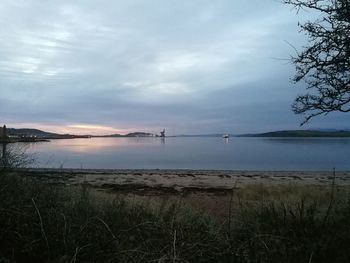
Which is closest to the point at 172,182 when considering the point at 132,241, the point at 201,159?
the point at 132,241

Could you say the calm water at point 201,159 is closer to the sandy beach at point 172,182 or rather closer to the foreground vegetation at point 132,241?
the sandy beach at point 172,182

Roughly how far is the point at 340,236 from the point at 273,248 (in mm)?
688

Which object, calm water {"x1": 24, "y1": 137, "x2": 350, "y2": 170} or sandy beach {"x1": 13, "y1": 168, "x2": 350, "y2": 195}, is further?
calm water {"x1": 24, "y1": 137, "x2": 350, "y2": 170}

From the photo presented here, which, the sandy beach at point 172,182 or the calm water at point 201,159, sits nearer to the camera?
the sandy beach at point 172,182

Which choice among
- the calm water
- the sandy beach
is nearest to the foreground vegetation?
the calm water

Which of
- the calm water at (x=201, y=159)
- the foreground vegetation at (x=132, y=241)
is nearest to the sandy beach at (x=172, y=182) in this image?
the calm water at (x=201, y=159)

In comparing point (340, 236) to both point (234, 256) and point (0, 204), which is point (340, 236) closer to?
point (234, 256)

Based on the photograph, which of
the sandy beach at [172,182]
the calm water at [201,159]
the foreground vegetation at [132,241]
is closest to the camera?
the foreground vegetation at [132,241]

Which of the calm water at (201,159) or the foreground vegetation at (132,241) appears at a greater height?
the foreground vegetation at (132,241)

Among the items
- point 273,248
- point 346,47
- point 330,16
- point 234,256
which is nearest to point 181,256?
point 234,256

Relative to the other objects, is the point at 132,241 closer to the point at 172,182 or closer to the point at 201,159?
the point at 172,182

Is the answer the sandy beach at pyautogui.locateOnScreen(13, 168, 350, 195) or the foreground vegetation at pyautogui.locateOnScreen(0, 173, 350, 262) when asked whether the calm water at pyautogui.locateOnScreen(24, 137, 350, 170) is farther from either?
the foreground vegetation at pyautogui.locateOnScreen(0, 173, 350, 262)

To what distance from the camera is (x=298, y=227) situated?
4.54m

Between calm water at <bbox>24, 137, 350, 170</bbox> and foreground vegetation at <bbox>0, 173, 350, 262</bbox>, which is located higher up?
foreground vegetation at <bbox>0, 173, 350, 262</bbox>
